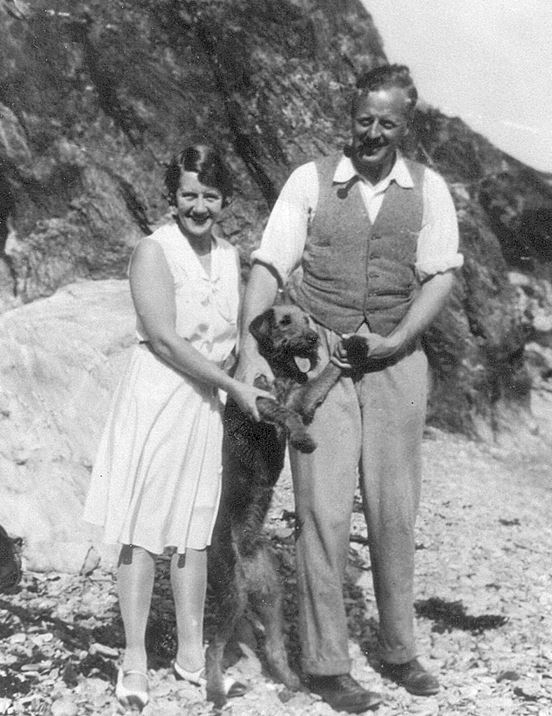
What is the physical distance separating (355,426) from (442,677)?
4.20 feet

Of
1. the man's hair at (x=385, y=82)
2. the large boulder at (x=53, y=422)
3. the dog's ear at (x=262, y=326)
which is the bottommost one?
the large boulder at (x=53, y=422)

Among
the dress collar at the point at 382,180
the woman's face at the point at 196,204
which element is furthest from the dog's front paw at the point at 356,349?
the woman's face at the point at 196,204

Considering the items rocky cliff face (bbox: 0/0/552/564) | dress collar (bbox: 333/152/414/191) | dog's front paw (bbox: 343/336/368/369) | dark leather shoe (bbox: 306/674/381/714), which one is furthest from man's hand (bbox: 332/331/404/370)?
rocky cliff face (bbox: 0/0/552/564)

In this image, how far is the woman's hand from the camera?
338 cm

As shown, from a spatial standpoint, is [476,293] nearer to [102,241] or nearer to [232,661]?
[102,241]

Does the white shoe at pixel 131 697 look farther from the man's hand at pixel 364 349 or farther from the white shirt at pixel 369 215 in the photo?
the white shirt at pixel 369 215

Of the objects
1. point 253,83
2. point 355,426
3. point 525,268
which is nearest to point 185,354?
point 355,426

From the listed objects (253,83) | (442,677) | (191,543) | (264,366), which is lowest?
(442,677)

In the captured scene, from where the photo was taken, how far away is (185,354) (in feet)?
11.3

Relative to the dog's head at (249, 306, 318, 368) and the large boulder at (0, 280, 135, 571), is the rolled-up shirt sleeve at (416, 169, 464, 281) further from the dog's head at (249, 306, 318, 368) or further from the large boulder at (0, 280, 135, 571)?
the large boulder at (0, 280, 135, 571)

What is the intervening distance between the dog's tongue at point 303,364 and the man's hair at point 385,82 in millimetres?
1035

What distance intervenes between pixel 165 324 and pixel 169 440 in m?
0.48

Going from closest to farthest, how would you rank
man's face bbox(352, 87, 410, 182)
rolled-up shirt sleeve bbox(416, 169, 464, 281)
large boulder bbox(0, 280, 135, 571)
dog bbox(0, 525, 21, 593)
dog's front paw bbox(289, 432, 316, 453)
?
dog's front paw bbox(289, 432, 316, 453), man's face bbox(352, 87, 410, 182), rolled-up shirt sleeve bbox(416, 169, 464, 281), dog bbox(0, 525, 21, 593), large boulder bbox(0, 280, 135, 571)

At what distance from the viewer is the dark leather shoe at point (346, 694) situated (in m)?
3.52
